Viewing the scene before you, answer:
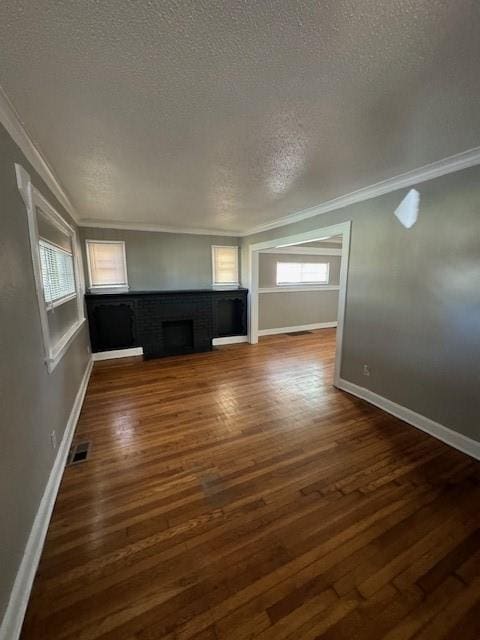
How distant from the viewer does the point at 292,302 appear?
6531 mm

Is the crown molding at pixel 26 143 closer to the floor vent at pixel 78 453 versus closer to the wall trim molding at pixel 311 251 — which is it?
the floor vent at pixel 78 453

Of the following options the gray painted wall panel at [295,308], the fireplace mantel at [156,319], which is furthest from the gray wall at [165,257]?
the gray painted wall panel at [295,308]

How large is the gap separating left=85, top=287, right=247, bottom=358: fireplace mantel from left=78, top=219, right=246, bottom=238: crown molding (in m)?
1.19

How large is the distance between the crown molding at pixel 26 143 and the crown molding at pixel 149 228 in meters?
1.74

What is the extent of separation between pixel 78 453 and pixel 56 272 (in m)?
1.76

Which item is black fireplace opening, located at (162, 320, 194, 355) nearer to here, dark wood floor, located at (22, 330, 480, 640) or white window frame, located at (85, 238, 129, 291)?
white window frame, located at (85, 238, 129, 291)

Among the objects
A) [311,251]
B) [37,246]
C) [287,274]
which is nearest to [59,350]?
[37,246]

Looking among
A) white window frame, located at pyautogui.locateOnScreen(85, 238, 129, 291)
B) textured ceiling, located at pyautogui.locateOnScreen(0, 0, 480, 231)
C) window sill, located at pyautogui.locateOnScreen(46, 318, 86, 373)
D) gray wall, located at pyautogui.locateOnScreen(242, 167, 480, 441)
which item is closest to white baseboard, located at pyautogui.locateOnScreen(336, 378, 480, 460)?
gray wall, located at pyautogui.locateOnScreen(242, 167, 480, 441)

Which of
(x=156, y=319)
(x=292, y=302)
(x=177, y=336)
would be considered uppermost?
(x=292, y=302)

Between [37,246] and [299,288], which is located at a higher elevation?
[37,246]

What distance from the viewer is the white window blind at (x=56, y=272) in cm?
217

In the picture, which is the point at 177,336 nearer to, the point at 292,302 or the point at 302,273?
the point at 292,302

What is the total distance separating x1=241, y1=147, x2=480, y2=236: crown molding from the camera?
6.68 ft

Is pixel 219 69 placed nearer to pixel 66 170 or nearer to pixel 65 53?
pixel 65 53
